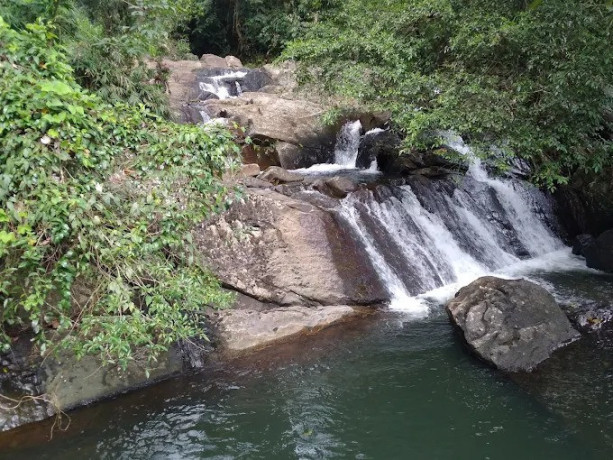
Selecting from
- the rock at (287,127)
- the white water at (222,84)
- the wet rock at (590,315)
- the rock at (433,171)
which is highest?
the white water at (222,84)

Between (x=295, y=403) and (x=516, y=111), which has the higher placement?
(x=516, y=111)

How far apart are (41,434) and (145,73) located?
22.5ft

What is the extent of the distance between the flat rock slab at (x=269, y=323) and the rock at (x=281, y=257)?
288 millimetres

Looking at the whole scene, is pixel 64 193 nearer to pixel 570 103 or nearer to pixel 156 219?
pixel 156 219

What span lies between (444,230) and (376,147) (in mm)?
3815

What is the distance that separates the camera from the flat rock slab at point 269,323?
8062 mm

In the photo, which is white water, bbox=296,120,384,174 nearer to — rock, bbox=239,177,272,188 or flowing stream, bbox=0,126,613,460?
rock, bbox=239,177,272,188

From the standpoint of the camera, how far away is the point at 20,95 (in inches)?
188

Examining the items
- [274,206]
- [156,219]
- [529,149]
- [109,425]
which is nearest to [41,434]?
[109,425]

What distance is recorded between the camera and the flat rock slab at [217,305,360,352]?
8062 millimetres

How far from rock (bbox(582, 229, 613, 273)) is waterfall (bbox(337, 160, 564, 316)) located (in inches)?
48.7

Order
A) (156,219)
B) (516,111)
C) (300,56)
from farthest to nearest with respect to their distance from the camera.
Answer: (300,56) < (516,111) < (156,219)

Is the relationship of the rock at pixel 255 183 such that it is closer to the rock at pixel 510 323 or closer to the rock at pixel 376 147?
the rock at pixel 376 147

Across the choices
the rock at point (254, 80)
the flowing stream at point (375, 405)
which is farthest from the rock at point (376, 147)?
the rock at point (254, 80)
